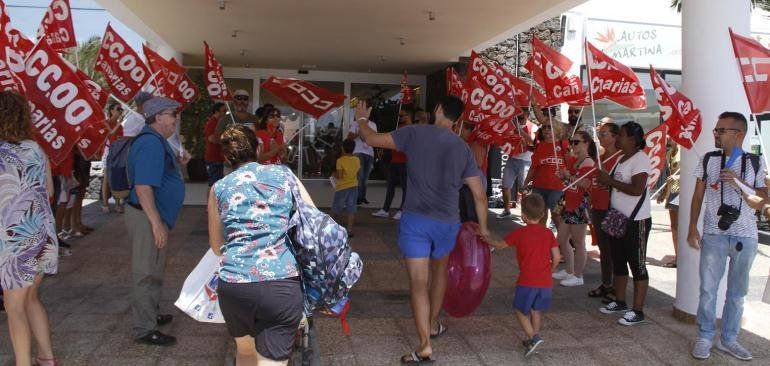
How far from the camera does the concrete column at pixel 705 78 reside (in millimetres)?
4891

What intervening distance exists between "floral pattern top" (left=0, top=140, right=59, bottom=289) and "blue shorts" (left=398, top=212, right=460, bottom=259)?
2149 millimetres

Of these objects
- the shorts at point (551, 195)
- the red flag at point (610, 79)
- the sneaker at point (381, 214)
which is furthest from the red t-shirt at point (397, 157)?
the red flag at point (610, 79)

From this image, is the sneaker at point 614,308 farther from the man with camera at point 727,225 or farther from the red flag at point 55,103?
the red flag at point 55,103

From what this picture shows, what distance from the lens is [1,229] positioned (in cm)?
341

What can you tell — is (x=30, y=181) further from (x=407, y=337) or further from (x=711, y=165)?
(x=711, y=165)

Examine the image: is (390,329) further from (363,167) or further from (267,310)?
(363,167)

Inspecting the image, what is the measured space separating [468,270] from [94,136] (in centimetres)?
289

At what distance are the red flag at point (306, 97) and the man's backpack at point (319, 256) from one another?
4.63m

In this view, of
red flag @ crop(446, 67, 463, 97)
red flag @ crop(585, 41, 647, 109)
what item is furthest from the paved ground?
red flag @ crop(446, 67, 463, 97)

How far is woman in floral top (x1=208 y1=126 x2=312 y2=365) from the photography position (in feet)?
9.23

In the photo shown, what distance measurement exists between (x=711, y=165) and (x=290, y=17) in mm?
7078

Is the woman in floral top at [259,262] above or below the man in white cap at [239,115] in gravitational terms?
below

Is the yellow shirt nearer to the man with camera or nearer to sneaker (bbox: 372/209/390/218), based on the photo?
sneaker (bbox: 372/209/390/218)

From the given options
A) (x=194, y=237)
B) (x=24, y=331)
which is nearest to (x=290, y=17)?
(x=194, y=237)
